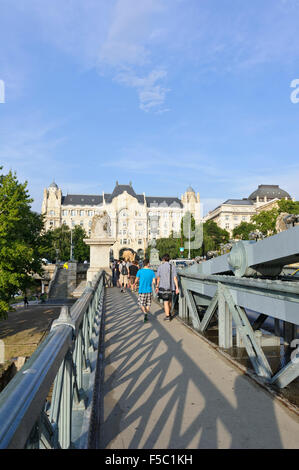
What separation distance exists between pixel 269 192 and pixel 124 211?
4705 cm

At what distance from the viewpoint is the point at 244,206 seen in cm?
11162

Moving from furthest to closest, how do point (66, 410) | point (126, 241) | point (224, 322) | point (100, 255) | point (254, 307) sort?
point (126, 241) → point (100, 255) → point (224, 322) → point (254, 307) → point (66, 410)

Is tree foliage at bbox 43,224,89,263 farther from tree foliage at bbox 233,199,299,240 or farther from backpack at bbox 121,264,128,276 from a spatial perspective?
backpack at bbox 121,264,128,276

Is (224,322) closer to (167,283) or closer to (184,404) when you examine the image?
(184,404)

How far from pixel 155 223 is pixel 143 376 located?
47.5 feet

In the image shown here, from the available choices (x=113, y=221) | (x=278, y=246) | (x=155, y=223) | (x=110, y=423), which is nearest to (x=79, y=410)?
(x=110, y=423)

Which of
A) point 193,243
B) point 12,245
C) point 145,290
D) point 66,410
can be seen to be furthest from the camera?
point 193,243

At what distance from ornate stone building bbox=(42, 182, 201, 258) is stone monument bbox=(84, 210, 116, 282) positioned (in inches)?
3327

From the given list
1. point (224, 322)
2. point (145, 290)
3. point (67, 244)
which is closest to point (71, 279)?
point (145, 290)

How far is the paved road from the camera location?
2844mm

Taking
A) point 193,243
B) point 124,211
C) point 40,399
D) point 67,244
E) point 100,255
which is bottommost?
point 40,399

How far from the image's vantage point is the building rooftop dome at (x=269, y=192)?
112500 millimetres

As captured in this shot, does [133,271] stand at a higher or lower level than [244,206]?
lower

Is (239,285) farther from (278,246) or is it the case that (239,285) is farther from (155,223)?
(155,223)
